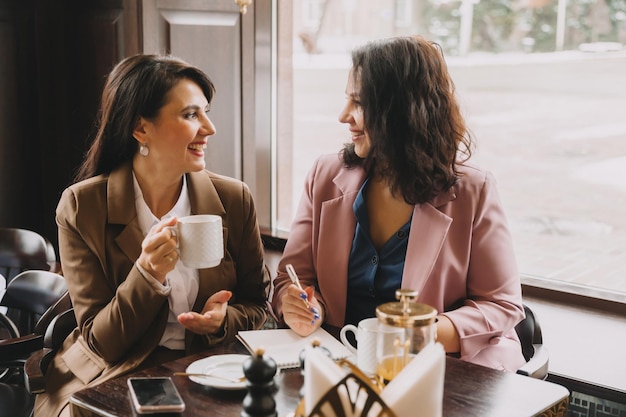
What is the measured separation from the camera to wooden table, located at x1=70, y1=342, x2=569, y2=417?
1.56 m

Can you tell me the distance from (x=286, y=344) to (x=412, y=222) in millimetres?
484

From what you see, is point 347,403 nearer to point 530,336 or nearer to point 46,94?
point 530,336

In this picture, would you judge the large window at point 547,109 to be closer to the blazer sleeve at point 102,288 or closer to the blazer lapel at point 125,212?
the blazer lapel at point 125,212

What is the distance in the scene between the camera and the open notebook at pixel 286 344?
1800 mm

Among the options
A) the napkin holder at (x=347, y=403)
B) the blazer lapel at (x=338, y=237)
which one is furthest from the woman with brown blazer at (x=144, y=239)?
the napkin holder at (x=347, y=403)

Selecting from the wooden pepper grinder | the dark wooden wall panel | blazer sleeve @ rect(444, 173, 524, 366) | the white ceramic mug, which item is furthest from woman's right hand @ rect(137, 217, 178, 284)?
the dark wooden wall panel

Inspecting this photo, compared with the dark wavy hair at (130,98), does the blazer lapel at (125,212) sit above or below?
below

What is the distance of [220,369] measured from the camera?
175 cm

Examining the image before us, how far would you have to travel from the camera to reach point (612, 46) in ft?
9.13

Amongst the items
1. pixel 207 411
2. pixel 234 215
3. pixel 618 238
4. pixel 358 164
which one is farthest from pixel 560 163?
pixel 207 411

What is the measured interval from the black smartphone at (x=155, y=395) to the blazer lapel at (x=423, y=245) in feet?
2.35

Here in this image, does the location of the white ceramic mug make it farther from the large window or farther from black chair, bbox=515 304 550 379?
the large window

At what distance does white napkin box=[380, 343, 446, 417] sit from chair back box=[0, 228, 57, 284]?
76.6 inches

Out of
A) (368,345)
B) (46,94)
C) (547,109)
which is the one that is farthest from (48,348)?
(547,109)
